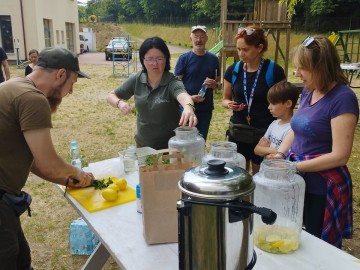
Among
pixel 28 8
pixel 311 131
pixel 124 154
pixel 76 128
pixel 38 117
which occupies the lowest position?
pixel 76 128

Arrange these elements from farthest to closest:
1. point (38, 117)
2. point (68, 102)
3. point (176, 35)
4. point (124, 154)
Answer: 1. point (176, 35)
2. point (68, 102)
3. point (124, 154)
4. point (38, 117)

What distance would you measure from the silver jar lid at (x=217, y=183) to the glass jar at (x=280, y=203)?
1.22 ft

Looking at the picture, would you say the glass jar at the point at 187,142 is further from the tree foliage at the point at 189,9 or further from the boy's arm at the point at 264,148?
the tree foliage at the point at 189,9

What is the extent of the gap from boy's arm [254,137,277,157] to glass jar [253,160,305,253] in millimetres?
1063

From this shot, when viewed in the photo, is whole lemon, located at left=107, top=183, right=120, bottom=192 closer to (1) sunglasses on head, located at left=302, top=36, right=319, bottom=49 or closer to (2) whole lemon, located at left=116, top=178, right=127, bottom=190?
(2) whole lemon, located at left=116, top=178, right=127, bottom=190

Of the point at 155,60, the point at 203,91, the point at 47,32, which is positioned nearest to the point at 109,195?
the point at 155,60

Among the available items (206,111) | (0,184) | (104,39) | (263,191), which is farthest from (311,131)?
(104,39)

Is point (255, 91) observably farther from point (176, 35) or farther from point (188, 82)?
point (176, 35)

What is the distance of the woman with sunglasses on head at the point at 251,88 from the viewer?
117 inches

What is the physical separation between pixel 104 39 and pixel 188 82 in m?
38.8

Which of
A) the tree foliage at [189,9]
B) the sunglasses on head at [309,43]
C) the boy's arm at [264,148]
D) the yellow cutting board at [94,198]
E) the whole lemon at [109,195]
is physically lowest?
the yellow cutting board at [94,198]

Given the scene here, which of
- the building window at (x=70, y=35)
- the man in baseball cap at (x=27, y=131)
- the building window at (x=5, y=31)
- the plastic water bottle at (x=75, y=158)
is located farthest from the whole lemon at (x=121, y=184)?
the building window at (x=70, y=35)

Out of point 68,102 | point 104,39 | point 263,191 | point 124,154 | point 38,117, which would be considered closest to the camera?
point 263,191

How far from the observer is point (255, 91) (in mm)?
2969
